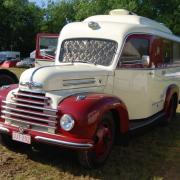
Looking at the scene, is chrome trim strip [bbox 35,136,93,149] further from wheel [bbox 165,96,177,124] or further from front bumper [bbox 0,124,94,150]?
wheel [bbox 165,96,177,124]

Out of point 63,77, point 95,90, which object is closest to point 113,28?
point 95,90

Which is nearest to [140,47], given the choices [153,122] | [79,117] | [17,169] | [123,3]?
[153,122]

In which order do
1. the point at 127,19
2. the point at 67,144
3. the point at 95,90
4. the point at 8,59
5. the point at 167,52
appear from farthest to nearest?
the point at 8,59 < the point at 167,52 < the point at 127,19 < the point at 95,90 < the point at 67,144

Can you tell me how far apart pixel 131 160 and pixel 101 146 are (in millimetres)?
814

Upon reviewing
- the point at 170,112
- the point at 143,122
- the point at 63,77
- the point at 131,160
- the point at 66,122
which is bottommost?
the point at 131,160

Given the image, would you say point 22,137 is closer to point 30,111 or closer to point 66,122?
point 30,111

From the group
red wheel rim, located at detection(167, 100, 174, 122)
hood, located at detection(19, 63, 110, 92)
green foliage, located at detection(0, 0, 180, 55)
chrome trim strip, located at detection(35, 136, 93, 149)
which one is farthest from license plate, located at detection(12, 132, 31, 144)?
green foliage, located at detection(0, 0, 180, 55)

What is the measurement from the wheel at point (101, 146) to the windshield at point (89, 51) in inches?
49.4

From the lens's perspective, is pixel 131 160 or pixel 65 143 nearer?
pixel 65 143

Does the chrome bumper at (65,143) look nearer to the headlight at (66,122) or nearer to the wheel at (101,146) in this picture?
the headlight at (66,122)

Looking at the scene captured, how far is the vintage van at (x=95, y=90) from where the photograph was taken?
6.26 m

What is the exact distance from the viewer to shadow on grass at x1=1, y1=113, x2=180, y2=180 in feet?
21.7

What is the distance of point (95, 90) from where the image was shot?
7.20 metres

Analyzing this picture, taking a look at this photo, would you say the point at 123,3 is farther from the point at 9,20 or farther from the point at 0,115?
the point at 9,20
